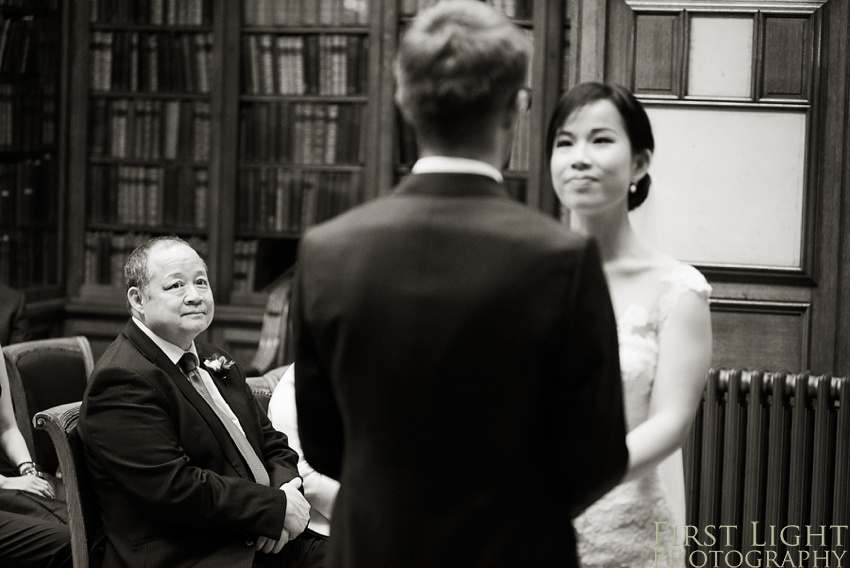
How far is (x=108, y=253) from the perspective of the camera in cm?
630

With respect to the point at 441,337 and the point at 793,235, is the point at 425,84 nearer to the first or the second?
the point at 441,337

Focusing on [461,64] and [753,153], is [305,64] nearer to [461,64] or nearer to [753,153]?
[753,153]

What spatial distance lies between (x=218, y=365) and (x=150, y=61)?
11.3 ft

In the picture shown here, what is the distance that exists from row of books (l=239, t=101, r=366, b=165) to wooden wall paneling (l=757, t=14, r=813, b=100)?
2306mm

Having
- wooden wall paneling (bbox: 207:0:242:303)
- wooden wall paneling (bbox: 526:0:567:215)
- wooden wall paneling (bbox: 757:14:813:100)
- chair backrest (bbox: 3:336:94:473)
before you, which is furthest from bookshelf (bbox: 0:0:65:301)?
wooden wall paneling (bbox: 757:14:813:100)

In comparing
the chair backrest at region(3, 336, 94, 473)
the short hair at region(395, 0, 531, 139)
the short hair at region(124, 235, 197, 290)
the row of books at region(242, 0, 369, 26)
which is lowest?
the chair backrest at region(3, 336, 94, 473)

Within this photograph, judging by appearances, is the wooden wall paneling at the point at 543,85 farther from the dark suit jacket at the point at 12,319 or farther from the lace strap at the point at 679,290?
the lace strap at the point at 679,290

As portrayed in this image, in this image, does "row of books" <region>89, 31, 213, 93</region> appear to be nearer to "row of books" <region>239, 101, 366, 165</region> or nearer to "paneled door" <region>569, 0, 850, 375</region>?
"row of books" <region>239, 101, 366, 165</region>

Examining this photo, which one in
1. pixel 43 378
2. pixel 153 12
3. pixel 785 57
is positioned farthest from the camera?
pixel 153 12

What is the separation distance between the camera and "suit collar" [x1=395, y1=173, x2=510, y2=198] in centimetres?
144

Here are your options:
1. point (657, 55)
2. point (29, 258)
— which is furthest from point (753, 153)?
point (29, 258)

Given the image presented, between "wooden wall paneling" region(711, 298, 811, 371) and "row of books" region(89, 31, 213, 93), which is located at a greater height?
"row of books" region(89, 31, 213, 93)

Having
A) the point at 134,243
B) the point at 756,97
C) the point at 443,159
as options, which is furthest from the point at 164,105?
the point at 443,159

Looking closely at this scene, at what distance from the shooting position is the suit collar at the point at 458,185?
4.73ft
